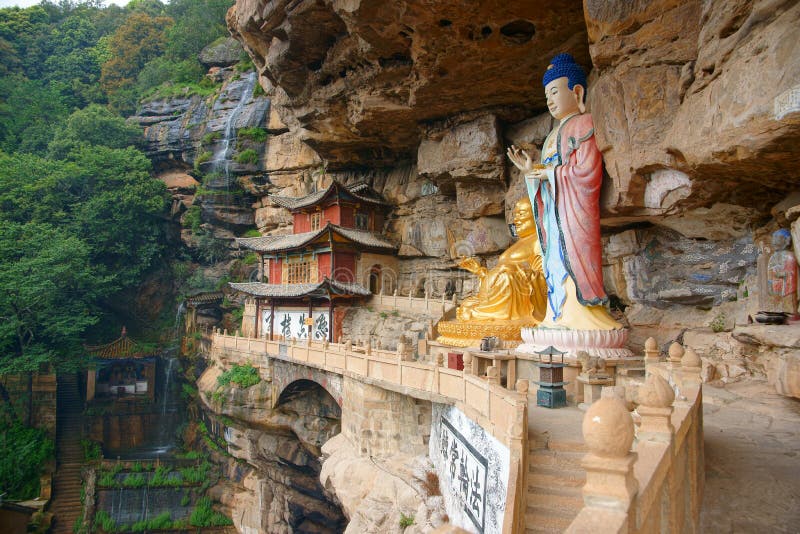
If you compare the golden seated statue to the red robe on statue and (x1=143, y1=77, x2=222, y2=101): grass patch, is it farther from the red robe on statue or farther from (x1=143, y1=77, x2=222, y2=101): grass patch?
(x1=143, y1=77, x2=222, y2=101): grass patch

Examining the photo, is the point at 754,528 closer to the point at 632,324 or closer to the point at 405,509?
the point at 405,509

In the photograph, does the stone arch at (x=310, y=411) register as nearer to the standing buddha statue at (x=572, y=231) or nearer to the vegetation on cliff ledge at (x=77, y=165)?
the standing buddha statue at (x=572, y=231)

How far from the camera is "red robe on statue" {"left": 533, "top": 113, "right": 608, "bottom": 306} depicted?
1088cm

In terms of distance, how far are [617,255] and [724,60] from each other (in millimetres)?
6468

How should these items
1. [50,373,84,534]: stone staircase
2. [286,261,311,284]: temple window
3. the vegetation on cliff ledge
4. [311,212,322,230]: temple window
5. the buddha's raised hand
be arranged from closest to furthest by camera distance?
the buddha's raised hand → [50,373,84,534]: stone staircase → the vegetation on cliff ledge → [286,261,311,284]: temple window → [311,212,322,230]: temple window

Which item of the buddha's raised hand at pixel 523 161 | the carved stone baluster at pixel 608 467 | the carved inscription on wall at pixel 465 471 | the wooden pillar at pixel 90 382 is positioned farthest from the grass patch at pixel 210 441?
the carved stone baluster at pixel 608 467

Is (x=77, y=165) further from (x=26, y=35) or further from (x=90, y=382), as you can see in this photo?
(x=26, y=35)

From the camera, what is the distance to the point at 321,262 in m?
22.7

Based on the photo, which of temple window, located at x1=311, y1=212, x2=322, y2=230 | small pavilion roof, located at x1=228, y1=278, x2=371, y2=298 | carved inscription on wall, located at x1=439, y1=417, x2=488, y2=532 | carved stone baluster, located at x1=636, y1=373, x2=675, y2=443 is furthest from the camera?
temple window, located at x1=311, y1=212, x2=322, y2=230

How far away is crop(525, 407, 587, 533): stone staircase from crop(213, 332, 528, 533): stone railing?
22 cm

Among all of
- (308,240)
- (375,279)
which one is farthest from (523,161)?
(375,279)

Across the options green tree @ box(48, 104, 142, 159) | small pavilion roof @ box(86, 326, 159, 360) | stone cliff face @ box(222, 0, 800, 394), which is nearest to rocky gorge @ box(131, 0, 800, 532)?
stone cliff face @ box(222, 0, 800, 394)

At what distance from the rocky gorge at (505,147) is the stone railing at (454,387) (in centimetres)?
Result: 180

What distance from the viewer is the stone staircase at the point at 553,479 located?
575 centimetres
